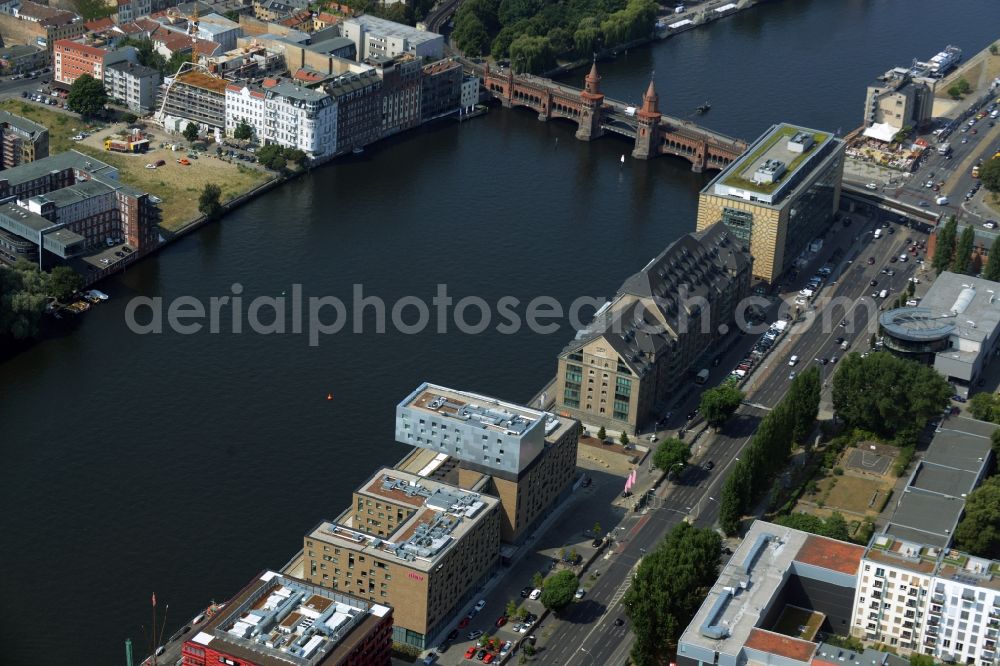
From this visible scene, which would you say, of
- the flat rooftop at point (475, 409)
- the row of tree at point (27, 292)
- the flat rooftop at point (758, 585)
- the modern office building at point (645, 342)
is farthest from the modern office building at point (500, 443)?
the row of tree at point (27, 292)

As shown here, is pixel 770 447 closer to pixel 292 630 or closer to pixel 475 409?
pixel 475 409

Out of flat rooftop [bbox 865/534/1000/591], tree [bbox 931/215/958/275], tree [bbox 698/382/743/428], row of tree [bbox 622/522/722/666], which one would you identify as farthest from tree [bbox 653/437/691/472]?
tree [bbox 931/215/958/275]

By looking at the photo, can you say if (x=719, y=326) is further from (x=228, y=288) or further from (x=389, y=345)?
(x=228, y=288)

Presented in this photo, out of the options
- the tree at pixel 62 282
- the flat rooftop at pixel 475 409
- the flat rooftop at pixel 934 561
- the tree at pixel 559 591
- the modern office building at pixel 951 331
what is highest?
the flat rooftop at pixel 475 409

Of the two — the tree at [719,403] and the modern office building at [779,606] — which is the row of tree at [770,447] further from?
the modern office building at [779,606]

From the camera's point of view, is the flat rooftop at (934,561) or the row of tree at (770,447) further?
the row of tree at (770,447)

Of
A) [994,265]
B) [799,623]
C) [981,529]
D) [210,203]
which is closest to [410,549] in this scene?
[799,623]

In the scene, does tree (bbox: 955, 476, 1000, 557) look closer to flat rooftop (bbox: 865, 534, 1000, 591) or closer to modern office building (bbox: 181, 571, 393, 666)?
flat rooftop (bbox: 865, 534, 1000, 591)
